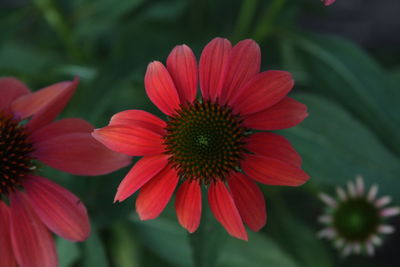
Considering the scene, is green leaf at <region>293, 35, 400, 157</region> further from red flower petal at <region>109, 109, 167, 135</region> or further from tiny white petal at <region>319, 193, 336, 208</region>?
red flower petal at <region>109, 109, 167, 135</region>

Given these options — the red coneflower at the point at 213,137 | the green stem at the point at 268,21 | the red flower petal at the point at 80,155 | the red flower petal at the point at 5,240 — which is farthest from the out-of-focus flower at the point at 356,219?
the red flower petal at the point at 5,240

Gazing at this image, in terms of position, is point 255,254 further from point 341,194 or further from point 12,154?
point 12,154

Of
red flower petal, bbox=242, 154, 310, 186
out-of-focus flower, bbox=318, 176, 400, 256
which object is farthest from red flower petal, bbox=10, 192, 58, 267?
out-of-focus flower, bbox=318, 176, 400, 256

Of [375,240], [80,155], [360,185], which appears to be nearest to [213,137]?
[80,155]

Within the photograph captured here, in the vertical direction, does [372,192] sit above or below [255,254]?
above

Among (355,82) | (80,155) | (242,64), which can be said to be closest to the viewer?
(242,64)

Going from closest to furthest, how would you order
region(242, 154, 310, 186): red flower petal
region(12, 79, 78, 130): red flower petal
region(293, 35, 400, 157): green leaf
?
1. region(242, 154, 310, 186): red flower petal
2. region(12, 79, 78, 130): red flower petal
3. region(293, 35, 400, 157): green leaf

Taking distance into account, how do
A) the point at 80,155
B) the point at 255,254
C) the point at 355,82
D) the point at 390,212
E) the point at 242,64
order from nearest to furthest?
the point at 242,64 < the point at 80,155 < the point at 355,82 < the point at 390,212 < the point at 255,254
